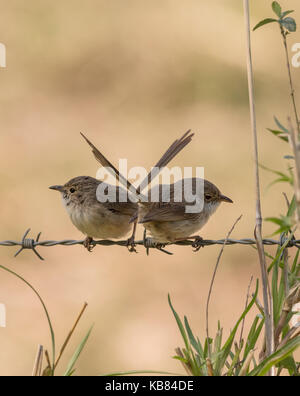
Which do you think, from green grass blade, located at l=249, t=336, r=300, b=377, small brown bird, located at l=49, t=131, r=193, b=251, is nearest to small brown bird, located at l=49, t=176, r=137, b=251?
small brown bird, located at l=49, t=131, r=193, b=251

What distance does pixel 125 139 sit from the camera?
12.8 meters

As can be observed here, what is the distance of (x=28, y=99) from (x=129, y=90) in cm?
201

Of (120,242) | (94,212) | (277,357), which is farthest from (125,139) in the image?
(277,357)

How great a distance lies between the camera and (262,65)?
44.9 feet

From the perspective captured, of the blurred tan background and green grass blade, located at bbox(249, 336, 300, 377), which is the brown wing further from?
the blurred tan background

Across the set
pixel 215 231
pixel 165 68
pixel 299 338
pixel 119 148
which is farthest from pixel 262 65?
pixel 299 338

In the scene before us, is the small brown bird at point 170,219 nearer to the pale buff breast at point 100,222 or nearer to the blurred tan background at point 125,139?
the pale buff breast at point 100,222

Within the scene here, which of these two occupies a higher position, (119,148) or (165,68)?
(165,68)

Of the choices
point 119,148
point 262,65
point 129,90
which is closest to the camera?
point 119,148

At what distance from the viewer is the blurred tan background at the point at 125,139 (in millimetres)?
8969

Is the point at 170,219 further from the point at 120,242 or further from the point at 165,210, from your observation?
the point at 120,242

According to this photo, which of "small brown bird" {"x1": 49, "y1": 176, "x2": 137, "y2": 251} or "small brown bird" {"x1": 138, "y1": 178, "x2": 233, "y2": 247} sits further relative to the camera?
"small brown bird" {"x1": 49, "y1": 176, "x2": 137, "y2": 251}

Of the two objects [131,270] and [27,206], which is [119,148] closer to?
[27,206]

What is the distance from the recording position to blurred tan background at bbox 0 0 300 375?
8.97 metres
